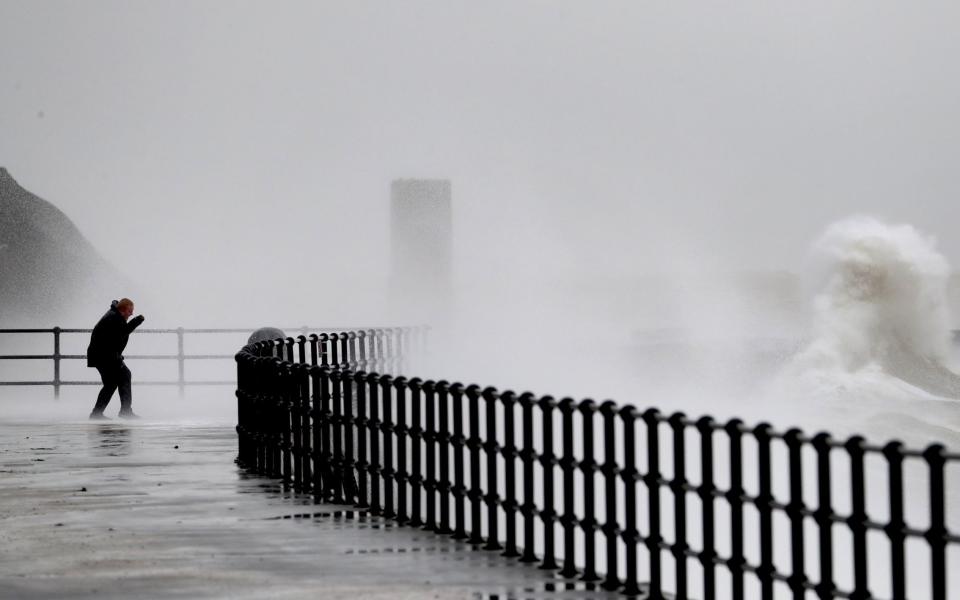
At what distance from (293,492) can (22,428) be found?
13.0 m

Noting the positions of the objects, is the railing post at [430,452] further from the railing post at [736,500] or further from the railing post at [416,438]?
the railing post at [736,500]

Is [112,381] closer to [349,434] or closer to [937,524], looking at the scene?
[349,434]

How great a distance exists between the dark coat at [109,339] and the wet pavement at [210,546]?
32.6 feet

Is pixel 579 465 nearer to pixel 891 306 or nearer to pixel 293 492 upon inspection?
pixel 293 492

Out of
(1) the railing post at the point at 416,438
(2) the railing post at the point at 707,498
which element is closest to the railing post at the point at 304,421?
(1) the railing post at the point at 416,438

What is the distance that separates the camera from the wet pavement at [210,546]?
36.3 feet

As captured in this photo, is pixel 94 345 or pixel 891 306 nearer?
pixel 94 345

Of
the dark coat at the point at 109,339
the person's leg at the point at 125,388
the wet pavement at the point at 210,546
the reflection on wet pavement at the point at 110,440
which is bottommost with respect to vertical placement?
the reflection on wet pavement at the point at 110,440

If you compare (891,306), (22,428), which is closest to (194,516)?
(22,428)

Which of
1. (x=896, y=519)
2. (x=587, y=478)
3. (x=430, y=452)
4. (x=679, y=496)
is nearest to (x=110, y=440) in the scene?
(x=430, y=452)

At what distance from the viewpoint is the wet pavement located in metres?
11.1

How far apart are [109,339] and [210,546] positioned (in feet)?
58.9

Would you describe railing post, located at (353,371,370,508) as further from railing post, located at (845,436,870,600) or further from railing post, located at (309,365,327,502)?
railing post, located at (845,436,870,600)

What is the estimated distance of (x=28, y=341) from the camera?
19375cm
